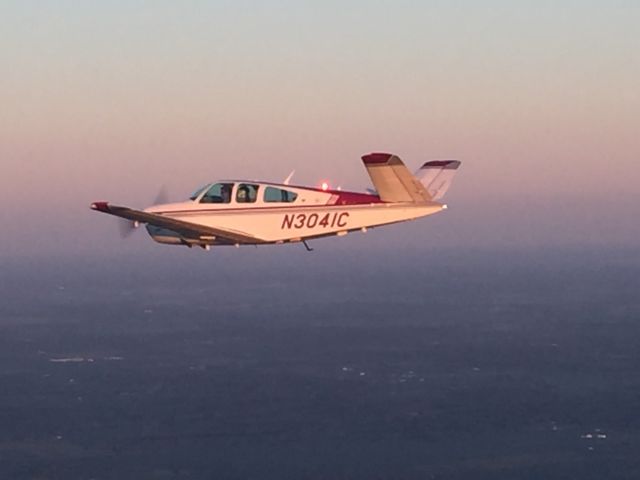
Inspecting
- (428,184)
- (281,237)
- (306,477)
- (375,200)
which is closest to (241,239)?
(281,237)

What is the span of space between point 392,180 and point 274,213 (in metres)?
6.27

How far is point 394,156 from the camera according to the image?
41.7 meters

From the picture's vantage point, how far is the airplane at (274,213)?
45.2 meters

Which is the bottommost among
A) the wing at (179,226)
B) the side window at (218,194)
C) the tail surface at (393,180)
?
the wing at (179,226)

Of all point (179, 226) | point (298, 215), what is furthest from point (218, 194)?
point (298, 215)

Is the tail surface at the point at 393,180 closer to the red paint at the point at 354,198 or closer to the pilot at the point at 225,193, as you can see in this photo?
the red paint at the point at 354,198

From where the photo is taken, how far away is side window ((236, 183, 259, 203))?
4747cm

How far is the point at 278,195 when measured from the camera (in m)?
47.2

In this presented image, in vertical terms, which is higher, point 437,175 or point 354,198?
point 437,175

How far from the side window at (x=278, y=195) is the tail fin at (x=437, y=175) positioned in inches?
251

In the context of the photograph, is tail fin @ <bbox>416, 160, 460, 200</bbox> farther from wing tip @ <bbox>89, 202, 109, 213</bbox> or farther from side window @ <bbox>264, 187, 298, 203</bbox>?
wing tip @ <bbox>89, 202, 109, 213</bbox>

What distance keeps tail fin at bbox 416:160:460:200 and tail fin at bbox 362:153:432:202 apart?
486cm

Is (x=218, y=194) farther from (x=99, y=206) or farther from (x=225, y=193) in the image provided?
(x=99, y=206)

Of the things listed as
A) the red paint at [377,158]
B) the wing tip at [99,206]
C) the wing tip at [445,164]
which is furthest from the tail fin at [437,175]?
the wing tip at [99,206]
